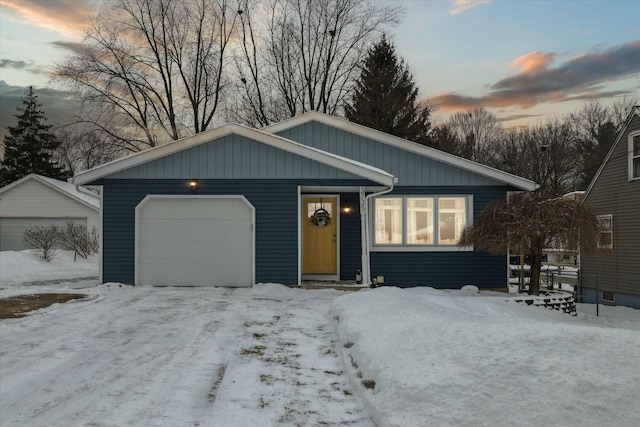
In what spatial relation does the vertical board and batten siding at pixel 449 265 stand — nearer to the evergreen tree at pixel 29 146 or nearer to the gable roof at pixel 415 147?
the gable roof at pixel 415 147

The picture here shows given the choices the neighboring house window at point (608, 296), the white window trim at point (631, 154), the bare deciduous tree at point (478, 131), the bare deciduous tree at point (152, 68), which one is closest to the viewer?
the white window trim at point (631, 154)

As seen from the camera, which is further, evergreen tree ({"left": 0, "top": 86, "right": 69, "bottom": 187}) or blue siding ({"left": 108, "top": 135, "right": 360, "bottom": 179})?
evergreen tree ({"left": 0, "top": 86, "right": 69, "bottom": 187})

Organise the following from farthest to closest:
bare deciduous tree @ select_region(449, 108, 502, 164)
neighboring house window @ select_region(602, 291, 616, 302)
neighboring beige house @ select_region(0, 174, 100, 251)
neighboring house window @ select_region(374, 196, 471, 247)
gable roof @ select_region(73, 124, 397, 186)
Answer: bare deciduous tree @ select_region(449, 108, 502, 164) < neighboring beige house @ select_region(0, 174, 100, 251) < neighboring house window @ select_region(602, 291, 616, 302) < neighboring house window @ select_region(374, 196, 471, 247) < gable roof @ select_region(73, 124, 397, 186)

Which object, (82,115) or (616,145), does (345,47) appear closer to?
(82,115)

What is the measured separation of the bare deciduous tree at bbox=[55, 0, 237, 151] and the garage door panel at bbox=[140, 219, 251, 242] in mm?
16464

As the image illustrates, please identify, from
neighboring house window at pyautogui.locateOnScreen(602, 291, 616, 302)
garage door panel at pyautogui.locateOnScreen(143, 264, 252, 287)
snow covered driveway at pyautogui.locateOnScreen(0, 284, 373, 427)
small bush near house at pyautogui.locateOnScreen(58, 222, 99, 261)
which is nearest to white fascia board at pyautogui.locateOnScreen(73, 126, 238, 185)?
garage door panel at pyautogui.locateOnScreen(143, 264, 252, 287)

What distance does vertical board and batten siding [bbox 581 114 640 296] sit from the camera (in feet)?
47.2

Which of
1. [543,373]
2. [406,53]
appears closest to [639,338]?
[543,373]

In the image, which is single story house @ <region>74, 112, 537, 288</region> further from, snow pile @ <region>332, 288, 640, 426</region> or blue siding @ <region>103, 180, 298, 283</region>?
snow pile @ <region>332, 288, 640, 426</region>

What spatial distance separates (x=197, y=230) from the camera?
11164mm

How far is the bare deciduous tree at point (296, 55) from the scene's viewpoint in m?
28.8

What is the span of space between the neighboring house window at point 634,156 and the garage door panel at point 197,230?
1171cm

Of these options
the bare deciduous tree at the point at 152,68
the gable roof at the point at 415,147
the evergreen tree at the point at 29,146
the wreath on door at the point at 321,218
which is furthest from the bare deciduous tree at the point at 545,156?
the evergreen tree at the point at 29,146

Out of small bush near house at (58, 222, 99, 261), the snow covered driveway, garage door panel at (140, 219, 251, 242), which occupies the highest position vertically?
garage door panel at (140, 219, 251, 242)
